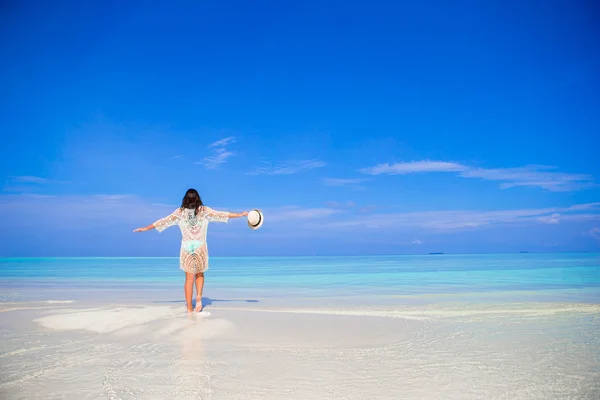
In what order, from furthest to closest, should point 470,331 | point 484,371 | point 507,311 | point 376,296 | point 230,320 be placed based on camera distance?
point 376,296 < point 507,311 < point 230,320 < point 470,331 < point 484,371

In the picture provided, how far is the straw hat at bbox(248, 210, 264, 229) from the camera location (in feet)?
30.9

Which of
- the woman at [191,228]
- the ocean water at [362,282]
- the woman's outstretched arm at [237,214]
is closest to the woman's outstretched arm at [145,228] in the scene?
the woman at [191,228]

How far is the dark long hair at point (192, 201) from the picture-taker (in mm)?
9281

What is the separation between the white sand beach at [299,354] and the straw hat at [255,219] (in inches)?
67.2

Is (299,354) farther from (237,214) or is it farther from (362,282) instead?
(362,282)

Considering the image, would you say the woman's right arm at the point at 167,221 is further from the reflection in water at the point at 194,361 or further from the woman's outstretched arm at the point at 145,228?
the reflection in water at the point at 194,361

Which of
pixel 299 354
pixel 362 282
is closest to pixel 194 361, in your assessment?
pixel 299 354

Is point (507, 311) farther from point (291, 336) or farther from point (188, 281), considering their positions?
point (188, 281)

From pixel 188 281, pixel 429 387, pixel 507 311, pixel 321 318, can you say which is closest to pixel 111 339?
pixel 188 281

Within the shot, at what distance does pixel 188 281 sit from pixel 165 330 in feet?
7.40

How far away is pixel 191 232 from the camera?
9.39 meters

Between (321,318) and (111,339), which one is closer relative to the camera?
(111,339)

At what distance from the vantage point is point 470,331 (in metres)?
7.17

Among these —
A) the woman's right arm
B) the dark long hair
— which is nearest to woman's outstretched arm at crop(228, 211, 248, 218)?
the dark long hair
